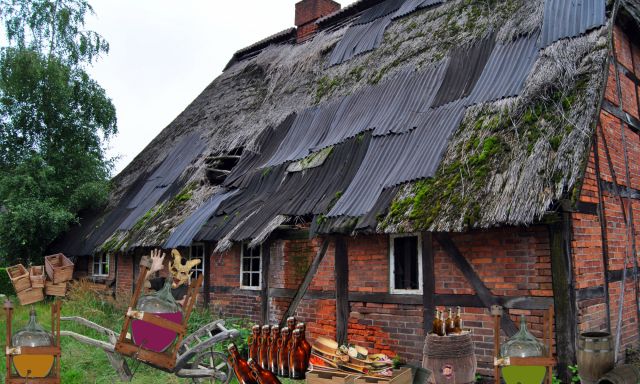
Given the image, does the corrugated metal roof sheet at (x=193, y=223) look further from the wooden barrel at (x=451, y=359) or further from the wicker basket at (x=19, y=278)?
the wooden barrel at (x=451, y=359)

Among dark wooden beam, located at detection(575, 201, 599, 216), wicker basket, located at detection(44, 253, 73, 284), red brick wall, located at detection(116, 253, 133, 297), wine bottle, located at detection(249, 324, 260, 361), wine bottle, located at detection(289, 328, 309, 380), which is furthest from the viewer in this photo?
red brick wall, located at detection(116, 253, 133, 297)

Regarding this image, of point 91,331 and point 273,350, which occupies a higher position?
point 273,350

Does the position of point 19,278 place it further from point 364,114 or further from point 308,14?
point 308,14

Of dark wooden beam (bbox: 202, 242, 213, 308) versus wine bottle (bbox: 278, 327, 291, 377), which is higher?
dark wooden beam (bbox: 202, 242, 213, 308)

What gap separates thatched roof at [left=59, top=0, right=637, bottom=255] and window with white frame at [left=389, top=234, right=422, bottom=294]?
605mm

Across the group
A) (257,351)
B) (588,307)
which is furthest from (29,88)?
(588,307)

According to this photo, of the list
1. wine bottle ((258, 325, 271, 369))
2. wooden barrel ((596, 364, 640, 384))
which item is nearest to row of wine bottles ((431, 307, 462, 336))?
wooden barrel ((596, 364, 640, 384))

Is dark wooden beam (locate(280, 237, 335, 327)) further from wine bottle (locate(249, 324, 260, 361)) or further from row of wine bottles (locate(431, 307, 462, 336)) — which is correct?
row of wine bottles (locate(431, 307, 462, 336))

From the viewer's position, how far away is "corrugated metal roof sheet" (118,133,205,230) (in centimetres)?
1247

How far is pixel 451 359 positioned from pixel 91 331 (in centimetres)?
734

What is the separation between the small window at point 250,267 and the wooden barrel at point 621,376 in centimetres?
586

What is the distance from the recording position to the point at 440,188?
21.1 feet

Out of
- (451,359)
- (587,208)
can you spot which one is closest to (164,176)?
(587,208)

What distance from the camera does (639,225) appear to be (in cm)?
767
